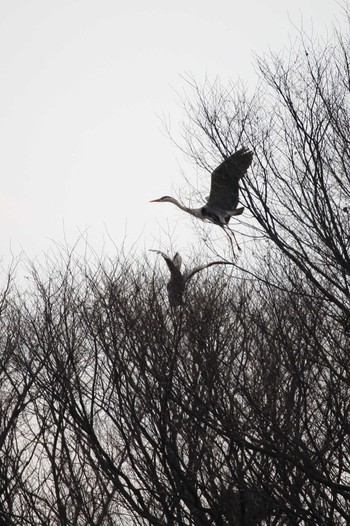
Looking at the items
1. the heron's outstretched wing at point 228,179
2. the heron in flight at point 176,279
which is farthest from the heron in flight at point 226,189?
the heron in flight at point 176,279

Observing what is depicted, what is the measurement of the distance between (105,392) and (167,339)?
104cm

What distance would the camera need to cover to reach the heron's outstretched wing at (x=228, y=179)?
843 centimetres

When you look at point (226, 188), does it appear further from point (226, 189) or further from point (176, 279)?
point (176, 279)

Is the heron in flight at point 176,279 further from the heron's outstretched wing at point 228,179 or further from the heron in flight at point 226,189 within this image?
the heron's outstretched wing at point 228,179

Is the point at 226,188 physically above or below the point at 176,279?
below

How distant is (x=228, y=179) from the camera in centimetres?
870

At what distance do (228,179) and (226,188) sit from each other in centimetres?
11

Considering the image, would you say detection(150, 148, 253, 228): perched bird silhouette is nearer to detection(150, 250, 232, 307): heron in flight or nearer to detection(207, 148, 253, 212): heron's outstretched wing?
detection(207, 148, 253, 212): heron's outstretched wing

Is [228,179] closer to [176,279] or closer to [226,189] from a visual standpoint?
[226,189]

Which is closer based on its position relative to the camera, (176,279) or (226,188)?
(226,188)

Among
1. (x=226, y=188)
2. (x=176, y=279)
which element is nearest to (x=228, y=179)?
(x=226, y=188)

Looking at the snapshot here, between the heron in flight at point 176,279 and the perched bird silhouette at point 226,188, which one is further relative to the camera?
the heron in flight at point 176,279

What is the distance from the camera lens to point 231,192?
8.65 meters

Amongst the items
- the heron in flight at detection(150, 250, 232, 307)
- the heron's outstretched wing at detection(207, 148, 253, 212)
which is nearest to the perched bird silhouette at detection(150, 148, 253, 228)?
the heron's outstretched wing at detection(207, 148, 253, 212)
